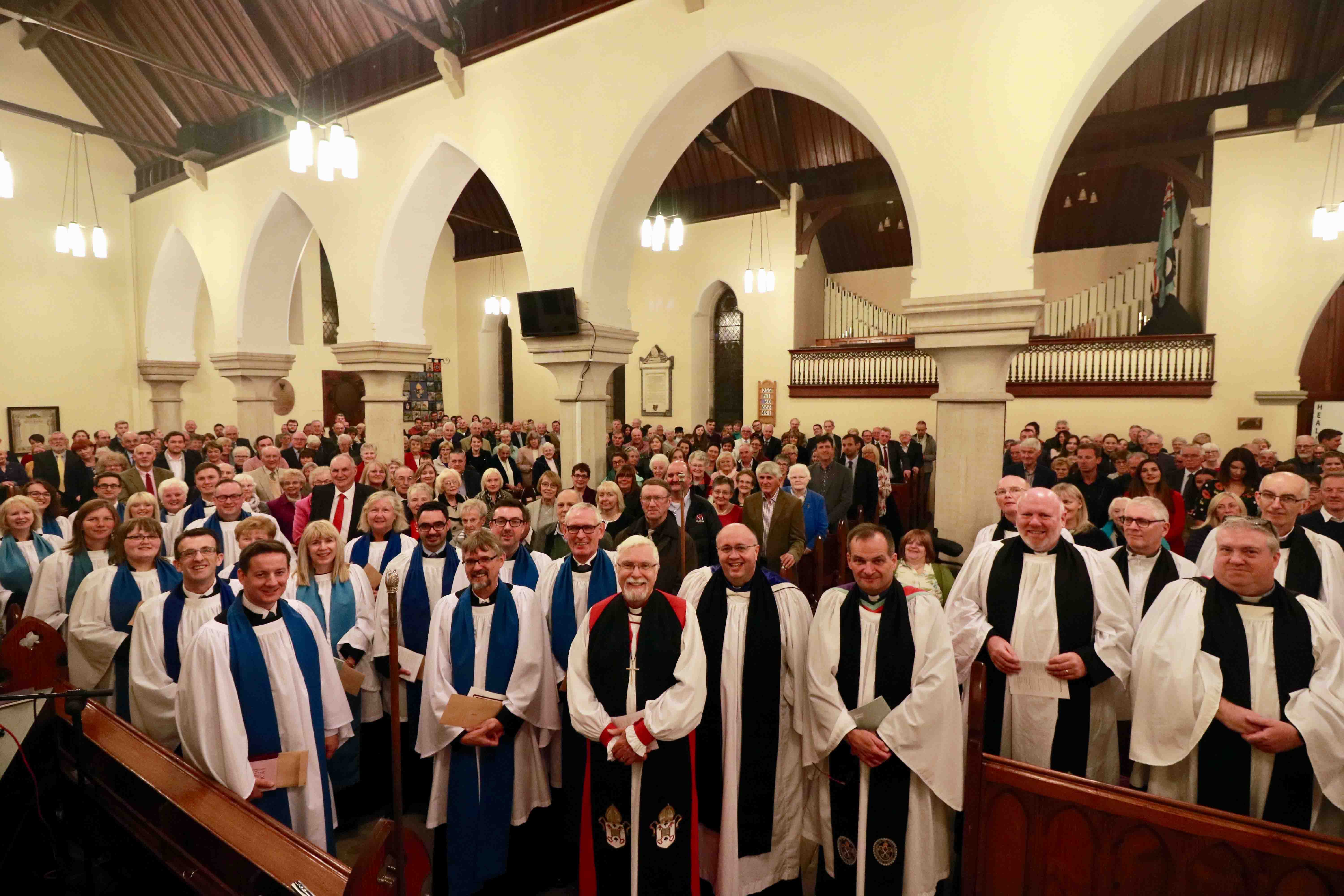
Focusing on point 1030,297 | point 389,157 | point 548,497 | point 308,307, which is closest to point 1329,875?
point 1030,297

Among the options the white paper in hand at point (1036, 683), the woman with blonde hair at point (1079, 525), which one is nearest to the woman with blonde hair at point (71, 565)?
the white paper in hand at point (1036, 683)

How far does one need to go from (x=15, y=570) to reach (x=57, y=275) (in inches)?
499

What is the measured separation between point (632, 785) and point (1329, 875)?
7.01 feet

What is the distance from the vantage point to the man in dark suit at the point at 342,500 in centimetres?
539

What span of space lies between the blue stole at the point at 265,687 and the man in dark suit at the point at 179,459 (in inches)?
225

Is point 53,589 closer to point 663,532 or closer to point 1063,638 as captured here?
point 663,532

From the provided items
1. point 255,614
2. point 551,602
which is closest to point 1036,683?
point 551,602

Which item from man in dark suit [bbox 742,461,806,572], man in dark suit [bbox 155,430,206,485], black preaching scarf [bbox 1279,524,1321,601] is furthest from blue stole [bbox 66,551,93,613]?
black preaching scarf [bbox 1279,524,1321,601]

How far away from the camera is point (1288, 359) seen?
31.9 feet

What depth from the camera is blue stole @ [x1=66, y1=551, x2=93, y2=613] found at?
3.81 metres

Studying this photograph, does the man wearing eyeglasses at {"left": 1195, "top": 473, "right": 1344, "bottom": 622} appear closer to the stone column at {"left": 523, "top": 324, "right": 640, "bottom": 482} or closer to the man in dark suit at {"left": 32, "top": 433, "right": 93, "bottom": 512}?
the stone column at {"left": 523, "top": 324, "right": 640, "bottom": 482}

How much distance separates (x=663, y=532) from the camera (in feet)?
14.3

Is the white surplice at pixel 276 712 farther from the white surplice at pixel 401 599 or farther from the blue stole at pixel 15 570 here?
the blue stole at pixel 15 570

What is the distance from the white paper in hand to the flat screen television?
15.9 ft
